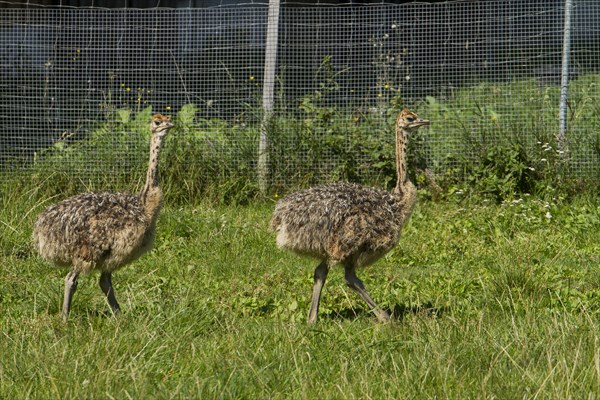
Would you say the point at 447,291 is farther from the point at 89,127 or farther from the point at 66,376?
the point at 89,127

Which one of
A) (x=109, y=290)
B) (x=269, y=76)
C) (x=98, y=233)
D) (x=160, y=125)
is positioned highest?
(x=269, y=76)

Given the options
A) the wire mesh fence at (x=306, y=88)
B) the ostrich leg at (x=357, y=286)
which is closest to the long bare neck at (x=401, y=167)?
the ostrich leg at (x=357, y=286)

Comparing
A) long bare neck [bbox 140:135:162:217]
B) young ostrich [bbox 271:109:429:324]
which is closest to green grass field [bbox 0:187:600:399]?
young ostrich [bbox 271:109:429:324]

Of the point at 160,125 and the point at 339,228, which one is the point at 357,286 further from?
the point at 160,125

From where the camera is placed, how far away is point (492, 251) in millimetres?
8727

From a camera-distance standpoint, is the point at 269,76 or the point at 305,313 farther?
the point at 269,76

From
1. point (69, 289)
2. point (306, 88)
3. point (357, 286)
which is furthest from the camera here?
point (306, 88)

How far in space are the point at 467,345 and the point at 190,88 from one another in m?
7.24

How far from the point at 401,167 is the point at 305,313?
4.09 ft

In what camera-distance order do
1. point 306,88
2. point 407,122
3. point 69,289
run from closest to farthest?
1. point 69,289
2. point 407,122
3. point 306,88

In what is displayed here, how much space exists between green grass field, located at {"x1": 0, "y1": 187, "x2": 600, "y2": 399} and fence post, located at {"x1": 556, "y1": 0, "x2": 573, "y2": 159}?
25.2 inches

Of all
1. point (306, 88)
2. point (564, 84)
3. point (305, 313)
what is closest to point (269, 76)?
point (306, 88)

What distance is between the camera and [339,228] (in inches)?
272

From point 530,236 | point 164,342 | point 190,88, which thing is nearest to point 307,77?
point 190,88
